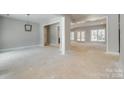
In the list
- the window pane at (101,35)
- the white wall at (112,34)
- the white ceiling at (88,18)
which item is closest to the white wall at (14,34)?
the white ceiling at (88,18)

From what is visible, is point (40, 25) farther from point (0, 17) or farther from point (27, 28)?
point (0, 17)

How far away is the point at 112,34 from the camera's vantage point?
5.12 m

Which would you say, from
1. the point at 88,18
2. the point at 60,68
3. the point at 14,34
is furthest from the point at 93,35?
the point at 60,68

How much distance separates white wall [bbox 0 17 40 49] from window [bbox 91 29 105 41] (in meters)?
7.30

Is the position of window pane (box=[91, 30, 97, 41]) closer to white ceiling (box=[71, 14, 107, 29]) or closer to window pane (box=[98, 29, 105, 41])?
window pane (box=[98, 29, 105, 41])

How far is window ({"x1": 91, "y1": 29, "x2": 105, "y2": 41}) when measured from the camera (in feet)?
39.2

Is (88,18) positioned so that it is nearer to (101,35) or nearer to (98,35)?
(101,35)

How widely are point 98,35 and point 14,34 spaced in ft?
30.3

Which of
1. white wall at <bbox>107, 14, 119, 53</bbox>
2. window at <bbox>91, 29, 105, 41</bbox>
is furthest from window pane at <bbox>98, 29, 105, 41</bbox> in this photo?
white wall at <bbox>107, 14, 119, 53</bbox>

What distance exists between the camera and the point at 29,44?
28.5 ft

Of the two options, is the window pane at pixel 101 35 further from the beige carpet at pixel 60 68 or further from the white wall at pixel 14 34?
the beige carpet at pixel 60 68
